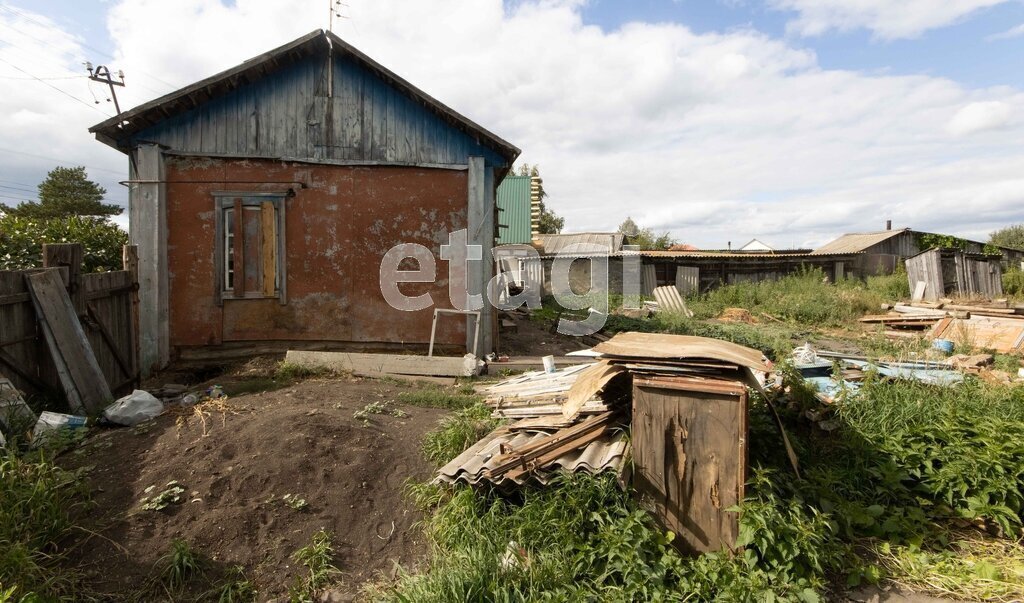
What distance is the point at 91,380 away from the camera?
19.2 ft

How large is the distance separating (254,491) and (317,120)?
639cm

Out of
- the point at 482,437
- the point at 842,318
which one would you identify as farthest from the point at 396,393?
the point at 842,318

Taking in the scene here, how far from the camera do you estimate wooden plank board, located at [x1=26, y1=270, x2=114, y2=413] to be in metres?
5.50

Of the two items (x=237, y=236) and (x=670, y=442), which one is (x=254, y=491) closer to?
(x=670, y=442)

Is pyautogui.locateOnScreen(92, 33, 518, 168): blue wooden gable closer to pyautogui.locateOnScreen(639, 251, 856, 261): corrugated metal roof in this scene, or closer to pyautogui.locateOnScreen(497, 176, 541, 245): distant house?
pyautogui.locateOnScreen(497, 176, 541, 245): distant house

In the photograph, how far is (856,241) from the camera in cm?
3075

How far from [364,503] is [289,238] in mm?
5775

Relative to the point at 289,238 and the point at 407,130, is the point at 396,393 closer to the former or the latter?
the point at 289,238

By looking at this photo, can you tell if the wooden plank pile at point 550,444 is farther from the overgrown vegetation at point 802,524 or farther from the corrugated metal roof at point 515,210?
the corrugated metal roof at point 515,210

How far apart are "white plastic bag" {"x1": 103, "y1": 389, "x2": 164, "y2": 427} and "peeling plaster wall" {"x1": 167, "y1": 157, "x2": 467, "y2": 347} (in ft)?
9.79

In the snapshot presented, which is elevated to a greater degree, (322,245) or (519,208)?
(519,208)

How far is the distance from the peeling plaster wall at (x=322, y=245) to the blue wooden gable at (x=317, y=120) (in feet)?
0.85

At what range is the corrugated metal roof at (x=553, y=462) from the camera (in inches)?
149

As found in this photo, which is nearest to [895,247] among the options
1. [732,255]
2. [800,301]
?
[732,255]
